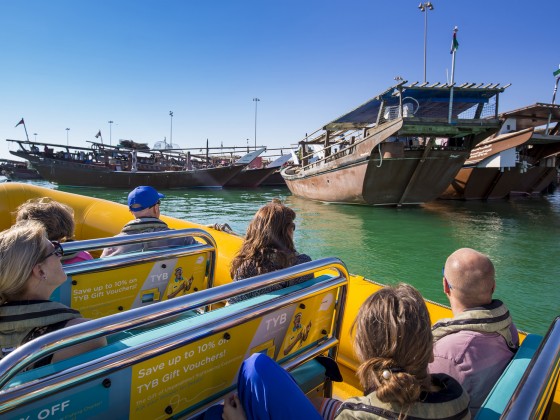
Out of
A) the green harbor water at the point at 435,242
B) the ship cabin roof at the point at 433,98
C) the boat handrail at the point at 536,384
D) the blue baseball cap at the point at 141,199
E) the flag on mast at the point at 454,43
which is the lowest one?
the green harbor water at the point at 435,242

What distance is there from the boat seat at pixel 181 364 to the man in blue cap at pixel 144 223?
119 cm

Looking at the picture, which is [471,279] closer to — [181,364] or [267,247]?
[267,247]

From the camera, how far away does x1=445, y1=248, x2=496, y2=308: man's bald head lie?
5.76ft

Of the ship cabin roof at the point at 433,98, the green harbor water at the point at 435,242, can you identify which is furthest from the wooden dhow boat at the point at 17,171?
the ship cabin roof at the point at 433,98

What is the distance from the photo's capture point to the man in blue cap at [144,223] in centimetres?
300

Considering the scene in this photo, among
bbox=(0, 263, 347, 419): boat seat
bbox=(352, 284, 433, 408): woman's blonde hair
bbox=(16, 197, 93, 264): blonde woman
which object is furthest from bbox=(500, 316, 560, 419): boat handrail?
bbox=(16, 197, 93, 264): blonde woman

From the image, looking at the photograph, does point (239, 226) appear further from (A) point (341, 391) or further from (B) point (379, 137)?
(A) point (341, 391)

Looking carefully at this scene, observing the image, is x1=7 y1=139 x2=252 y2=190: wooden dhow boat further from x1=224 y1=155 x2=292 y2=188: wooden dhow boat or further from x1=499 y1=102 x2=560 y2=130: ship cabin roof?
x1=499 y1=102 x2=560 y2=130: ship cabin roof

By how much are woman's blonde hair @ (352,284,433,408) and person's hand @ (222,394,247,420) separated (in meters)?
0.39

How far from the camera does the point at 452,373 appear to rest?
1579mm

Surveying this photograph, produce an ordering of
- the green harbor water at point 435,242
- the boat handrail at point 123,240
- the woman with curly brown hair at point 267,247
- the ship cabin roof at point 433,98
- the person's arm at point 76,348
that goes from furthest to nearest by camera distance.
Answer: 1. the ship cabin roof at point 433,98
2. the green harbor water at point 435,242
3. the boat handrail at point 123,240
4. the woman with curly brown hair at point 267,247
5. the person's arm at point 76,348

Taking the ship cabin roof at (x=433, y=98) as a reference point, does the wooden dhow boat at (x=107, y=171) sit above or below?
below

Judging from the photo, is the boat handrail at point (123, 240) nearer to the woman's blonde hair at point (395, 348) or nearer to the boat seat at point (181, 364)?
the boat seat at point (181, 364)

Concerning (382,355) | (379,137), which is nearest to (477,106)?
(379,137)
